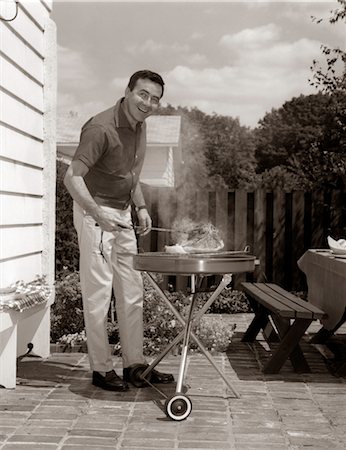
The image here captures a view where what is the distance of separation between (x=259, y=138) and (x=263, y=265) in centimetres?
4089

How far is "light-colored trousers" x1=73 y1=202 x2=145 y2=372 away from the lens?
205 inches

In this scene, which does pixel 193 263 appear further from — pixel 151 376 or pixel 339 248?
pixel 339 248

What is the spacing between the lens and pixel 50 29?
265 inches

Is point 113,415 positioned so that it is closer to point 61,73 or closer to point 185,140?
point 61,73

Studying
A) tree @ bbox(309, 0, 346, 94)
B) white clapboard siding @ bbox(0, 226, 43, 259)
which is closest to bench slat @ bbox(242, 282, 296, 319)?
white clapboard siding @ bbox(0, 226, 43, 259)

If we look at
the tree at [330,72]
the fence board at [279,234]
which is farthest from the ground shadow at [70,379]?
the tree at [330,72]

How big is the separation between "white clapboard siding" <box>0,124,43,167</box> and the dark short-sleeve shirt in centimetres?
66

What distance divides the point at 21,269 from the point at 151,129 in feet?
70.1

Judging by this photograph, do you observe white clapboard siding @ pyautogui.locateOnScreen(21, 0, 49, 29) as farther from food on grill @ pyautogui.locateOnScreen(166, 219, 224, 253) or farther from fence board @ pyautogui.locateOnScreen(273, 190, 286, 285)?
fence board @ pyautogui.locateOnScreen(273, 190, 286, 285)

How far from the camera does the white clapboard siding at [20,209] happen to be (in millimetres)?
5551

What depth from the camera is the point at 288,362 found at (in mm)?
6281

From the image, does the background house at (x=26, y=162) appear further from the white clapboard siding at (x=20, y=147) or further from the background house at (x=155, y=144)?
the background house at (x=155, y=144)

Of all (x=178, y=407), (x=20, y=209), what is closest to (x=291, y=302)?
(x=178, y=407)

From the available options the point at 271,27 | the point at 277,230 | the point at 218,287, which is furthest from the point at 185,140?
the point at 218,287
